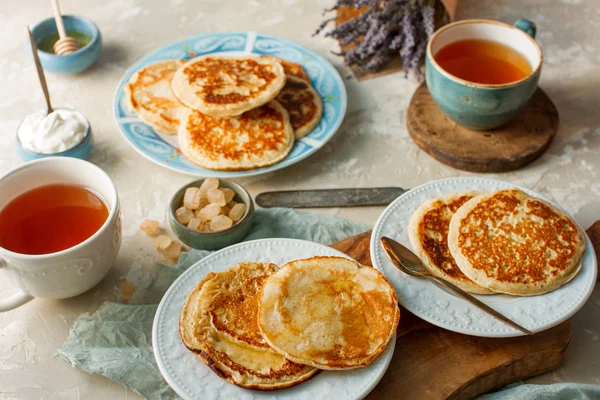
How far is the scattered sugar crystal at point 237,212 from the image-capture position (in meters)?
2.12

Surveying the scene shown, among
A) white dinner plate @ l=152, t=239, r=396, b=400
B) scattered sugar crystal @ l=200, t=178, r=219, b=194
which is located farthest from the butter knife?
scattered sugar crystal @ l=200, t=178, r=219, b=194

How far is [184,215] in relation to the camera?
2.10 metres

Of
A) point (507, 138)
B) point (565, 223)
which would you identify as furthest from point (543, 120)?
point (565, 223)

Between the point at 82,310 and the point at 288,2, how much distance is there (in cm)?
188

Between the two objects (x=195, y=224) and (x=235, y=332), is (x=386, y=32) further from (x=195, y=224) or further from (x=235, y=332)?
(x=235, y=332)

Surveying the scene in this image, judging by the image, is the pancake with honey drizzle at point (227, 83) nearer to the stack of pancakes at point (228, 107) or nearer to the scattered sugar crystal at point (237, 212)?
the stack of pancakes at point (228, 107)

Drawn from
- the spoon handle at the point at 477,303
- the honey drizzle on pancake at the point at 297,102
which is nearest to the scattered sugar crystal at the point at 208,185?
the honey drizzle on pancake at the point at 297,102

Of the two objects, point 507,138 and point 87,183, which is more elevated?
point 87,183

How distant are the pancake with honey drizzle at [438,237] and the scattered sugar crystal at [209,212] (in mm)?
607

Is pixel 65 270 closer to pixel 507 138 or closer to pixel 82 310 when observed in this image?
pixel 82 310

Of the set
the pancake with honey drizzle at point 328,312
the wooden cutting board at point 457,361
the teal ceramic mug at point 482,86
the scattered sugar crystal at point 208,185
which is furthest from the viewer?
the teal ceramic mug at point 482,86

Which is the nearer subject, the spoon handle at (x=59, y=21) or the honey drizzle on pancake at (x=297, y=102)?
the honey drizzle on pancake at (x=297, y=102)

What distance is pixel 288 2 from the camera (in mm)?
3211

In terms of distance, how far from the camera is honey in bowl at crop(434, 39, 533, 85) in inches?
94.4
